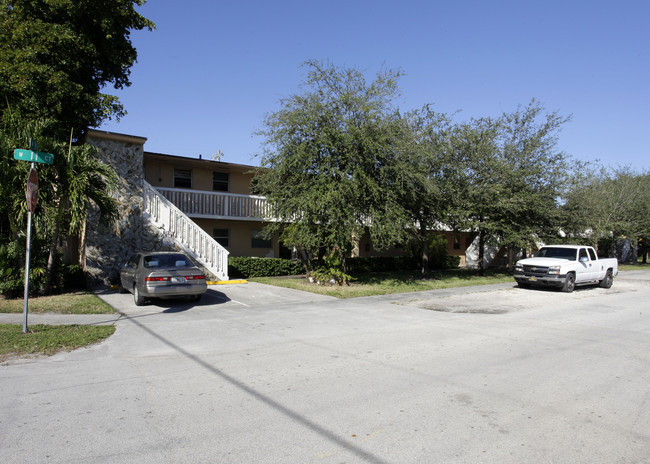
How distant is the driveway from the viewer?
155 inches

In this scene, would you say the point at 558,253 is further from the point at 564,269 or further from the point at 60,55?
the point at 60,55

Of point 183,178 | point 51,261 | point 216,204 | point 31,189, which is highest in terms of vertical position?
point 183,178

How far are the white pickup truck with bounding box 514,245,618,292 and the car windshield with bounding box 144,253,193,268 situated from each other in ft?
43.0

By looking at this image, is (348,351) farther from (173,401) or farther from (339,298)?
(339,298)

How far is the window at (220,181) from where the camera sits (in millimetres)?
23203

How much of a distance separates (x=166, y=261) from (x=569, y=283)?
48.4 ft

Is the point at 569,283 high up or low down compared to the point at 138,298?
up

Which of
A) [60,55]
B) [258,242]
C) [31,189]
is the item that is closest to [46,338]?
[31,189]

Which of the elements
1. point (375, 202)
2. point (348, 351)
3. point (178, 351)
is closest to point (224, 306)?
point (178, 351)

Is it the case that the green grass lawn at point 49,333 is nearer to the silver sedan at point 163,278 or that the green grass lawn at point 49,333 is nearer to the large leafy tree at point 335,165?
the silver sedan at point 163,278

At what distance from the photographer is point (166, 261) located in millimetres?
12531

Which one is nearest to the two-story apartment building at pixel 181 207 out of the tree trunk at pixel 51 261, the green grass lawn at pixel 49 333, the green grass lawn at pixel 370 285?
the tree trunk at pixel 51 261

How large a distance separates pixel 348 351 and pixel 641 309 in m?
10.6

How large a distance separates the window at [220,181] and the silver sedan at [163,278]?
1076 cm
